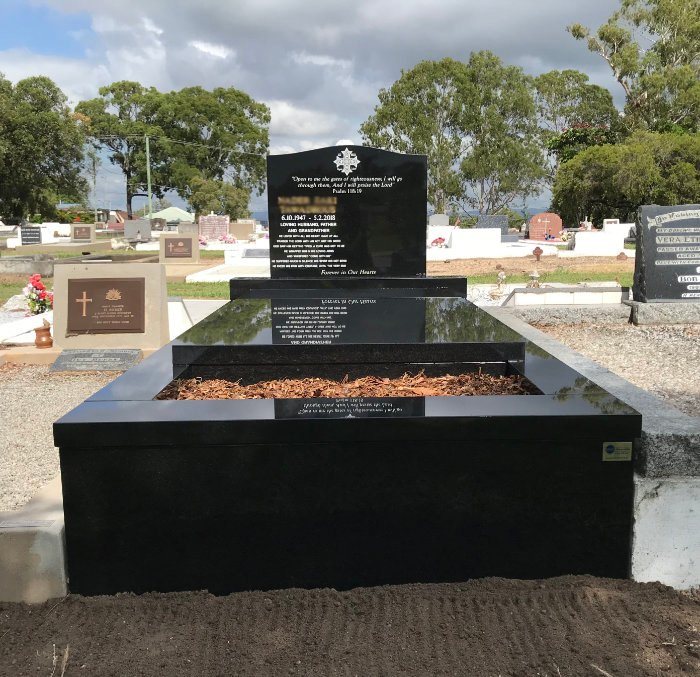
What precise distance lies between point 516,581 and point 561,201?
3643cm

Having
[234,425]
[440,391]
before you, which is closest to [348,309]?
[440,391]

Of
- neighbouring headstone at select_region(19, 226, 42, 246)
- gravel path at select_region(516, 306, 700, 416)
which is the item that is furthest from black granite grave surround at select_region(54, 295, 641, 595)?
neighbouring headstone at select_region(19, 226, 42, 246)

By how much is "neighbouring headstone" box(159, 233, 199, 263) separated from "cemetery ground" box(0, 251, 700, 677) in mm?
19738

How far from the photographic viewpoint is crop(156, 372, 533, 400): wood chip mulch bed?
3264 millimetres

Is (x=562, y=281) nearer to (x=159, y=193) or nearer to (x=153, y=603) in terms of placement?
(x=153, y=603)

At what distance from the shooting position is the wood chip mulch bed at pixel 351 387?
326 centimetres

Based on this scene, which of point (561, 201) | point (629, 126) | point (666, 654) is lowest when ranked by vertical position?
point (666, 654)

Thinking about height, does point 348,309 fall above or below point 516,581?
above

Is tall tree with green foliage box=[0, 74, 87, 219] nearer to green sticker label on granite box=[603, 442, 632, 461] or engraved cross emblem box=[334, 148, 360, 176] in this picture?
engraved cross emblem box=[334, 148, 360, 176]

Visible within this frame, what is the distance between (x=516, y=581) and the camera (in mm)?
2566

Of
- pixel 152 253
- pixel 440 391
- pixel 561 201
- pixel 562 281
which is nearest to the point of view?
pixel 440 391

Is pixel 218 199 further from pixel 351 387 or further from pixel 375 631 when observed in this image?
pixel 375 631

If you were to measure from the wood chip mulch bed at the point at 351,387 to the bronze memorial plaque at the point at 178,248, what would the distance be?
1875cm

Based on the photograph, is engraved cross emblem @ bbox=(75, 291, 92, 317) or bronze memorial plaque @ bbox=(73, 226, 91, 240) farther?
bronze memorial plaque @ bbox=(73, 226, 91, 240)
